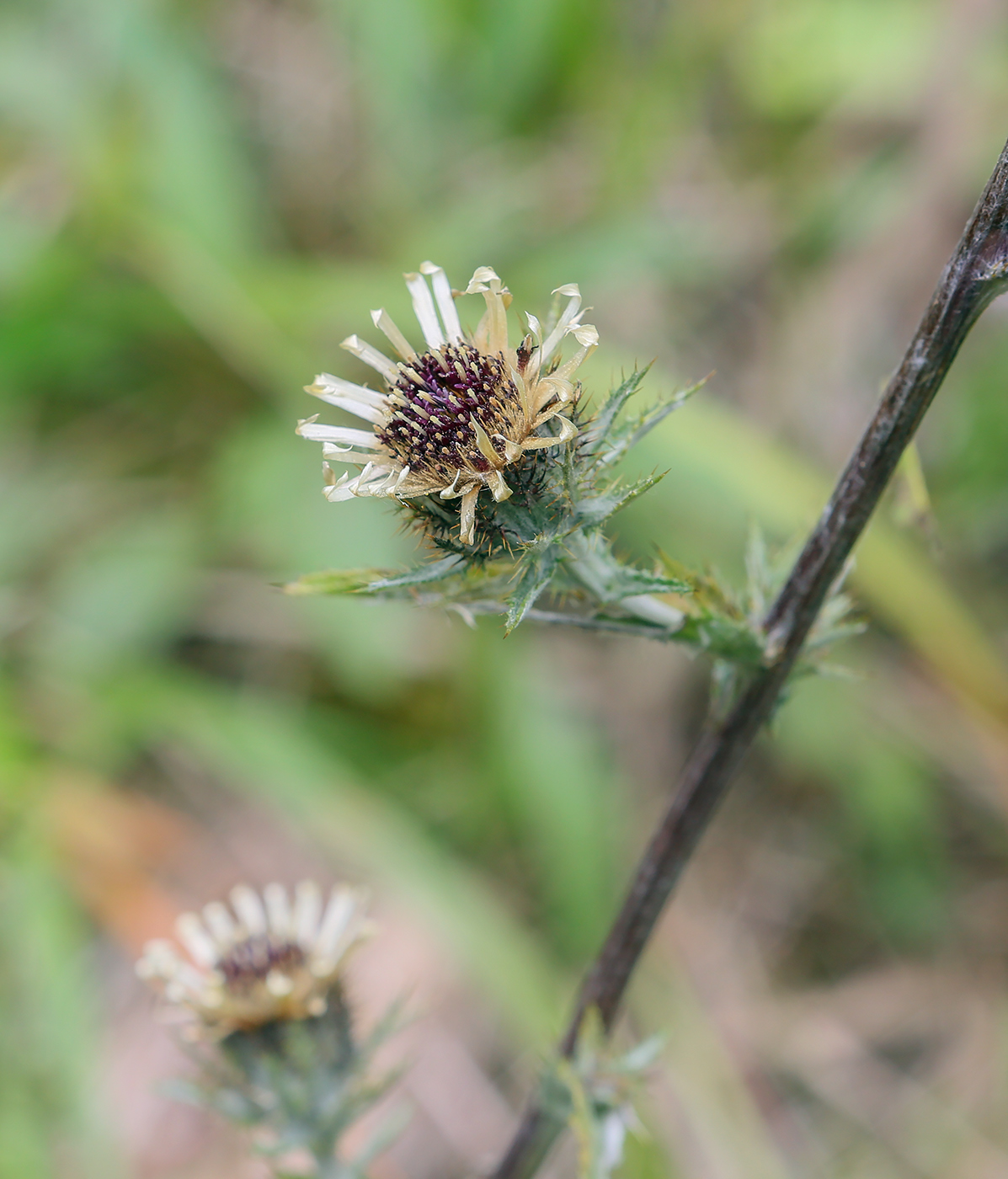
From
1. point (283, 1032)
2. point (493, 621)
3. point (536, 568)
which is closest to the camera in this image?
point (536, 568)

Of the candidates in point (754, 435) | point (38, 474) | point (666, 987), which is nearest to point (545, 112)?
point (754, 435)

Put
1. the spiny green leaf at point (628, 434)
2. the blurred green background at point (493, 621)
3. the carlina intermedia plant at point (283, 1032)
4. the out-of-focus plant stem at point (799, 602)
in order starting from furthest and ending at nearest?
1. the blurred green background at point (493, 621)
2. the carlina intermedia plant at point (283, 1032)
3. the spiny green leaf at point (628, 434)
4. the out-of-focus plant stem at point (799, 602)

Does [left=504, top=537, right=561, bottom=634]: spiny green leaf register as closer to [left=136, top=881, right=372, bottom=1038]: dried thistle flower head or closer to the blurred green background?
[left=136, top=881, right=372, bottom=1038]: dried thistle flower head

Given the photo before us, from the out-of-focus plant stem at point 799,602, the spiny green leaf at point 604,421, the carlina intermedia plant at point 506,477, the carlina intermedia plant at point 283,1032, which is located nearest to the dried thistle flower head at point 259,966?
the carlina intermedia plant at point 283,1032

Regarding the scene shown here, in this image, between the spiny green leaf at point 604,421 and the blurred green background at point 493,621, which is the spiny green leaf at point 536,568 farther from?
the blurred green background at point 493,621

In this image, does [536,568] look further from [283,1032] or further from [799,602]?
[283,1032]

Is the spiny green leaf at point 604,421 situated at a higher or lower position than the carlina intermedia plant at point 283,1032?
higher

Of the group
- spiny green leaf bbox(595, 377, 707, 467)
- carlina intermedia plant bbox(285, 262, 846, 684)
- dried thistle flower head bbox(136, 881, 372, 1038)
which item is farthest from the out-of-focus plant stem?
dried thistle flower head bbox(136, 881, 372, 1038)

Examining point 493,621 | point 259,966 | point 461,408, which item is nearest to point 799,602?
point 461,408
